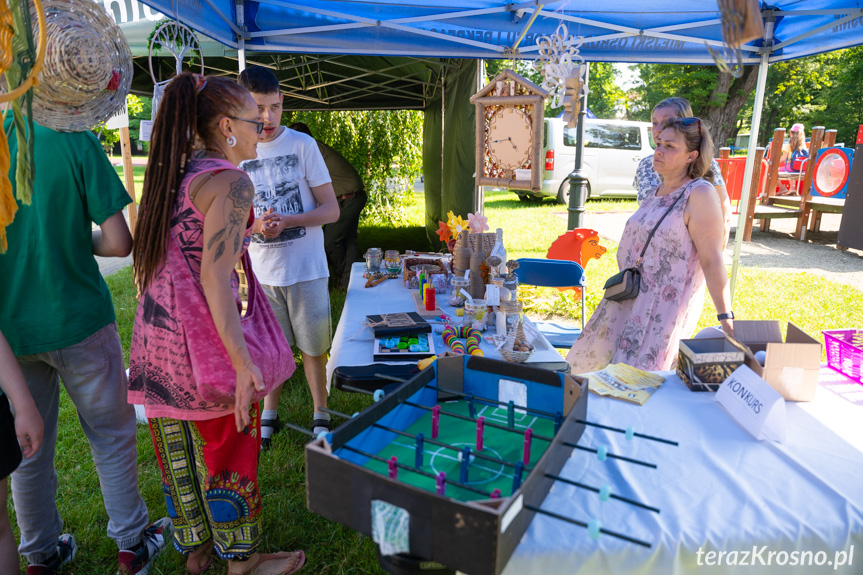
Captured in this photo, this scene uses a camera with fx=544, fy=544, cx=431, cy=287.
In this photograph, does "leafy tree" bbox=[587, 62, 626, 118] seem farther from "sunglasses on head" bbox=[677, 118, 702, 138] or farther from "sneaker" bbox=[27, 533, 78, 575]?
"sneaker" bbox=[27, 533, 78, 575]

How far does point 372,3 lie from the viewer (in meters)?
4.03

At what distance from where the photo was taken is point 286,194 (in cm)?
270

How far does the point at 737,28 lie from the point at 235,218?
126cm

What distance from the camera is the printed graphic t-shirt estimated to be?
268cm

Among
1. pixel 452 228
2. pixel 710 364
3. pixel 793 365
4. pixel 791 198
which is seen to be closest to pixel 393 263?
pixel 452 228

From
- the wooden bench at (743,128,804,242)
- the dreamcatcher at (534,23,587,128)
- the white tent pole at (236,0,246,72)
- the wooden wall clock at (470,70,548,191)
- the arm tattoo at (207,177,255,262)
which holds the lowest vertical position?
the wooden bench at (743,128,804,242)

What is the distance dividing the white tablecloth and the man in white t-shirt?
173cm

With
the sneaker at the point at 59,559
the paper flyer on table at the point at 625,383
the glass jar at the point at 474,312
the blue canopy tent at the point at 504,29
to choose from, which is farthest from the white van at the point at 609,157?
the sneaker at the point at 59,559

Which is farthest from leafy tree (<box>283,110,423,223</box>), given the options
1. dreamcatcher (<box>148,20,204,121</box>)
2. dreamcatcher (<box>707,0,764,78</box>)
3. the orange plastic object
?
dreamcatcher (<box>707,0,764,78</box>)

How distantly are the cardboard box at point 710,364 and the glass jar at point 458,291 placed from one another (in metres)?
1.18

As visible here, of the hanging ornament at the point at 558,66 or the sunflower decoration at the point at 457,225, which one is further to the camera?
the sunflower decoration at the point at 457,225

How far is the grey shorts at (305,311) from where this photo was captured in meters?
2.79

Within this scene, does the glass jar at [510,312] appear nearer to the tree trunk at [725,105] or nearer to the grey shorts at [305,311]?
the grey shorts at [305,311]

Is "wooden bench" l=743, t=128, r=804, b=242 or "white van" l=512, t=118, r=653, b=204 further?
"white van" l=512, t=118, r=653, b=204
